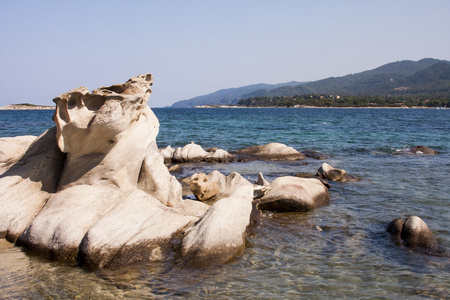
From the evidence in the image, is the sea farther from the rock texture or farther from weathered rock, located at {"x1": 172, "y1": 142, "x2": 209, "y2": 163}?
weathered rock, located at {"x1": 172, "y1": 142, "x2": 209, "y2": 163}

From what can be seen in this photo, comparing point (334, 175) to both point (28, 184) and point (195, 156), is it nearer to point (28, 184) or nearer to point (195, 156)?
point (195, 156)

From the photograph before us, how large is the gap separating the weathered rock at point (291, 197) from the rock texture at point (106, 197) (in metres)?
1.64

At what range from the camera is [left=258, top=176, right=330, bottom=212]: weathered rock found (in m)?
11.1

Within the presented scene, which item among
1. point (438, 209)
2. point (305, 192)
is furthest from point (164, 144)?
point (438, 209)

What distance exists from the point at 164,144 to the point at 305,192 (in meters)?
18.9

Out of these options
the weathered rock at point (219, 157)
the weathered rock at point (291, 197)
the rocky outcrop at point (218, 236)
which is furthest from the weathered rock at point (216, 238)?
the weathered rock at point (219, 157)

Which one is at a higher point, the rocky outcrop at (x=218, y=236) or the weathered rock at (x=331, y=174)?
the rocky outcrop at (x=218, y=236)

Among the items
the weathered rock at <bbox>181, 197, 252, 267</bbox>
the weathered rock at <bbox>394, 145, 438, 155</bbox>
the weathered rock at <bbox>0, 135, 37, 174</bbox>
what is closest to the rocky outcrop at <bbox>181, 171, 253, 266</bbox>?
the weathered rock at <bbox>181, 197, 252, 267</bbox>

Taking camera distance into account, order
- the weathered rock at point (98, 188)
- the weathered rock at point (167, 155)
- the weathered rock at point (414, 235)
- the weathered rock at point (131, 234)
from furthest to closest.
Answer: the weathered rock at point (167, 155), the weathered rock at point (414, 235), the weathered rock at point (98, 188), the weathered rock at point (131, 234)

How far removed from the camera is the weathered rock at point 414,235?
27.5 ft

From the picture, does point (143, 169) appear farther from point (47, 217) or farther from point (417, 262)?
point (417, 262)

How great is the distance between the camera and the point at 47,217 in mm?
7910

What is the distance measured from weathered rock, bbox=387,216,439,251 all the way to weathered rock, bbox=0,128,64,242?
7596 mm

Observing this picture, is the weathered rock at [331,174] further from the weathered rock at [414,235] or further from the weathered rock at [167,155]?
the weathered rock at [167,155]
